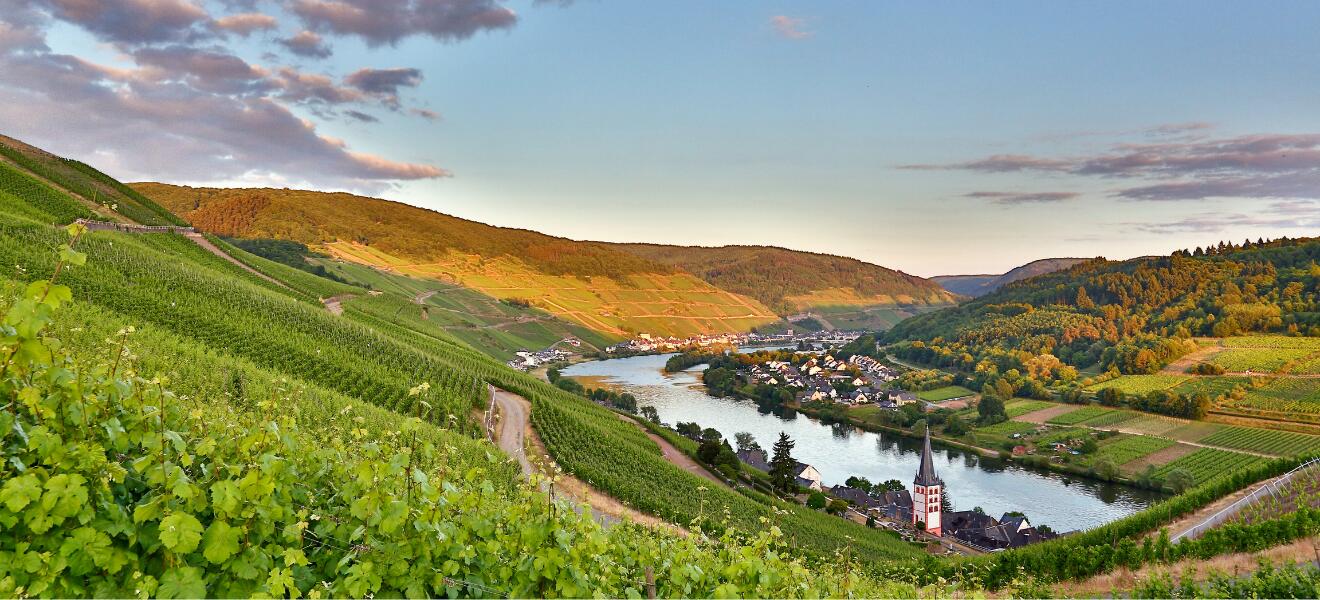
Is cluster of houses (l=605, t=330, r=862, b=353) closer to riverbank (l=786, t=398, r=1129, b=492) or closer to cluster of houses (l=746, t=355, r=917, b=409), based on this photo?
cluster of houses (l=746, t=355, r=917, b=409)

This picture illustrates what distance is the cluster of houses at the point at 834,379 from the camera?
75.4 metres

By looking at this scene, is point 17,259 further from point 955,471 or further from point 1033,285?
point 1033,285

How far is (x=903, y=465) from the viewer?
49.8 metres

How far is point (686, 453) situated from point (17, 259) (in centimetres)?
2844

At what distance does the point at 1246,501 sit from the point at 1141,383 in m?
72.0

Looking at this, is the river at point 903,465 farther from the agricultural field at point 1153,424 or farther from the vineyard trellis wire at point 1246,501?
the vineyard trellis wire at point 1246,501

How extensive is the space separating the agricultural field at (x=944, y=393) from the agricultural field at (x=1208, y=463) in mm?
28191

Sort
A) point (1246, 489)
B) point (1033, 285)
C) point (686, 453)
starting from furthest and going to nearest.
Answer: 1. point (1033, 285)
2. point (686, 453)
3. point (1246, 489)

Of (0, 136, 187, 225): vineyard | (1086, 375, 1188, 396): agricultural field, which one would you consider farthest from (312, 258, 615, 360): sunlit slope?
(1086, 375, 1188, 396): agricultural field

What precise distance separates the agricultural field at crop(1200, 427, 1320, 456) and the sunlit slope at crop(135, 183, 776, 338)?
335 feet

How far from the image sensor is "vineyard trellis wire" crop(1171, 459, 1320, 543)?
13008 mm

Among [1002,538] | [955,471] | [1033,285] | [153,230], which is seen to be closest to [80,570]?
[1002,538]

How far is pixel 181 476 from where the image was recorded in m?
2.97

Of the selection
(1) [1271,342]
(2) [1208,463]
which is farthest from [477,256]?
(1) [1271,342]
